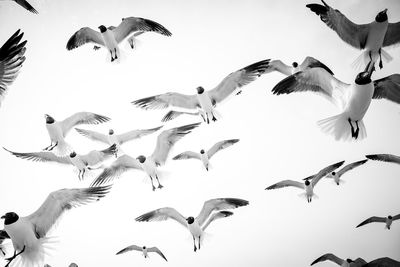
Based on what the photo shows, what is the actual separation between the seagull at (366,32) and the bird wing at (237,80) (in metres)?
1.32

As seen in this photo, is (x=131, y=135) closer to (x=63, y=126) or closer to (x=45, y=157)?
(x=63, y=126)

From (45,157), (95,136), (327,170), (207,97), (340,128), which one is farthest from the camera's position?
(95,136)

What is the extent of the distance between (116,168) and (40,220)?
10.2 feet

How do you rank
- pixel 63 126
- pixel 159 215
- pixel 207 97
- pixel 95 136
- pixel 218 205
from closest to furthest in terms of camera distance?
pixel 207 97 < pixel 63 126 < pixel 218 205 < pixel 159 215 < pixel 95 136

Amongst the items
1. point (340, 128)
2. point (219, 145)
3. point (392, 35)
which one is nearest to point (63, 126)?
point (219, 145)

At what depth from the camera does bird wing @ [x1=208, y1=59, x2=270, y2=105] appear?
22.8 ft

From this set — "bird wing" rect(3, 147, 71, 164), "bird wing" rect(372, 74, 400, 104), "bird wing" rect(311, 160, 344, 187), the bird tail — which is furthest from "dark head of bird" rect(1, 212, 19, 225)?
"bird wing" rect(311, 160, 344, 187)

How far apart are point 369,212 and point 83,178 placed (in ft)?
56.4

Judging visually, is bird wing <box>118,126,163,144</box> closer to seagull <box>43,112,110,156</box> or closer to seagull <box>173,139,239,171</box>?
seagull <box>43,112,110,156</box>

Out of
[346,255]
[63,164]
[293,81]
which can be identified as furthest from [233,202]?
[346,255]

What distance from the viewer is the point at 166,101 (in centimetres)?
769

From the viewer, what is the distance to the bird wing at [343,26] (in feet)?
18.1

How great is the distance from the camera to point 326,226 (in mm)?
22266

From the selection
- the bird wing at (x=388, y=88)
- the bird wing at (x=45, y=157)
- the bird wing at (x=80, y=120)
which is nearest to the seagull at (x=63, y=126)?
the bird wing at (x=80, y=120)
